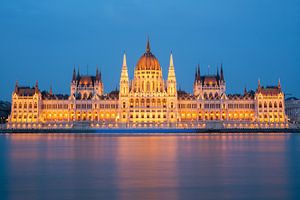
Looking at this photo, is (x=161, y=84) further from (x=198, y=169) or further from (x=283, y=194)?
(x=283, y=194)

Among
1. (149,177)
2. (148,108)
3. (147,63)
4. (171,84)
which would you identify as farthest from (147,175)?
(147,63)

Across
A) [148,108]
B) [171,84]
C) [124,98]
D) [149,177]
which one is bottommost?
[149,177]

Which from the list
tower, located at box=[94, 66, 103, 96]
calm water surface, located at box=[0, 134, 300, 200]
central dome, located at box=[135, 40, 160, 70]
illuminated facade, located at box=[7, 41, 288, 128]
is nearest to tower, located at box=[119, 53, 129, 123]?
illuminated facade, located at box=[7, 41, 288, 128]

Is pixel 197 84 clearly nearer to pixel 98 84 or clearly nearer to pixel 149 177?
pixel 98 84

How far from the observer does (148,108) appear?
470 feet

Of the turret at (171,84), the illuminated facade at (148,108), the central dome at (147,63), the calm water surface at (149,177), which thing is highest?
the central dome at (147,63)

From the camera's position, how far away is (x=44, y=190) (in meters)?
26.0

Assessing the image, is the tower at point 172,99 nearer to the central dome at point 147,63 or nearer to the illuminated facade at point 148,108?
the illuminated facade at point 148,108

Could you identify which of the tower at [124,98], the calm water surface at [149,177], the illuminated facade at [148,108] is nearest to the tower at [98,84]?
the illuminated facade at [148,108]

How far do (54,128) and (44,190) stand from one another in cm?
11387

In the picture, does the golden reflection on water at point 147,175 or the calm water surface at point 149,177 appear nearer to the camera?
the calm water surface at point 149,177

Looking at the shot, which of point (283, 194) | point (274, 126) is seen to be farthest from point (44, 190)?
point (274, 126)

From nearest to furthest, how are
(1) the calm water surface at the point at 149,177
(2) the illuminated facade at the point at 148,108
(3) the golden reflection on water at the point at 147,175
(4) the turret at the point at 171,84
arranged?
(1) the calm water surface at the point at 149,177 < (3) the golden reflection on water at the point at 147,175 < (2) the illuminated facade at the point at 148,108 < (4) the turret at the point at 171,84

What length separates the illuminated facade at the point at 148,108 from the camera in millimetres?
141625
